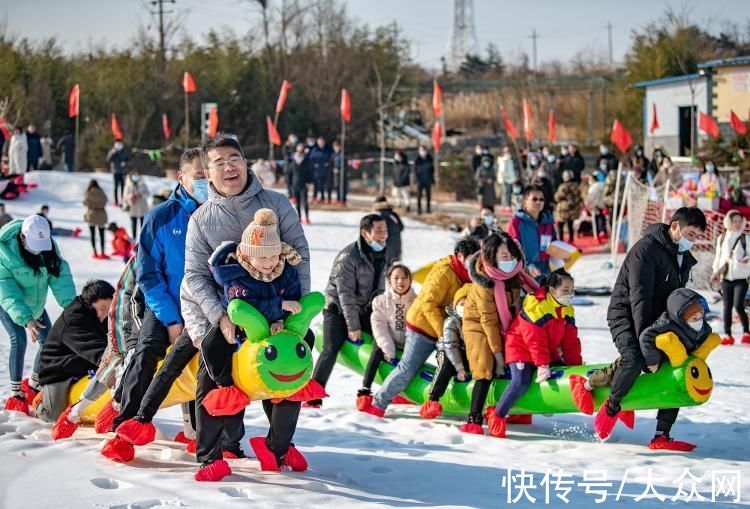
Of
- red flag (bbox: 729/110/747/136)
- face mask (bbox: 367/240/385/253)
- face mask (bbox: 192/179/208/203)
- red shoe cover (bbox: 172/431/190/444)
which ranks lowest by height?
red shoe cover (bbox: 172/431/190/444)

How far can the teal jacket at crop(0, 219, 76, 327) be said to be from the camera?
23.3 ft

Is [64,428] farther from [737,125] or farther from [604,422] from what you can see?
[737,125]

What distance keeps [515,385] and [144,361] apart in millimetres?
2625

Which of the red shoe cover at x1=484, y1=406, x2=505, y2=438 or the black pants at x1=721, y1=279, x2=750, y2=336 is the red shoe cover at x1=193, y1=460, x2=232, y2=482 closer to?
the red shoe cover at x1=484, y1=406, x2=505, y2=438

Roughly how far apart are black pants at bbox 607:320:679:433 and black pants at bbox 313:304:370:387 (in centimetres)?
242

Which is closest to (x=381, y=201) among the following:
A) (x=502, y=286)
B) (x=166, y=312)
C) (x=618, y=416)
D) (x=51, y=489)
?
(x=502, y=286)

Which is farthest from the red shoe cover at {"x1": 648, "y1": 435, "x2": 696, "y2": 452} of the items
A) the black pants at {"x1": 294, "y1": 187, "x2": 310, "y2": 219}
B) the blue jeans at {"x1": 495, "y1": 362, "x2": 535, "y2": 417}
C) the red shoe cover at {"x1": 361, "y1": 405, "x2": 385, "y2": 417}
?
the black pants at {"x1": 294, "y1": 187, "x2": 310, "y2": 219}

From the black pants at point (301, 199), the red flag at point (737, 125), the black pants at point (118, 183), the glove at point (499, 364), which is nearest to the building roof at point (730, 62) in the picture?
the red flag at point (737, 125)

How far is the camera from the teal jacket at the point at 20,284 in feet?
23.3

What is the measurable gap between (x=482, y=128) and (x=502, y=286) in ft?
120

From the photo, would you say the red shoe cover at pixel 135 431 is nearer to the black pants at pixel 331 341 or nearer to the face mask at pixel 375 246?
the black pants at pixel 331 341

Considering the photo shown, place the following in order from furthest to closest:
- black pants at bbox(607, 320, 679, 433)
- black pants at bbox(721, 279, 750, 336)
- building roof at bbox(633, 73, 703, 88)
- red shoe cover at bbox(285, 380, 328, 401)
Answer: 1. building roof at bbox(633, 73, 703, 88)
2. black pants at bbox(721, 279, 750, 336)
3. black pants at bbox(607, 320, 679, 433)
4. red shoe cover at bbox(285, 380, 328, 401)

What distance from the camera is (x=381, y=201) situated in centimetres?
1166

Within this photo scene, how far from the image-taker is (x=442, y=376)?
23.9 feet
